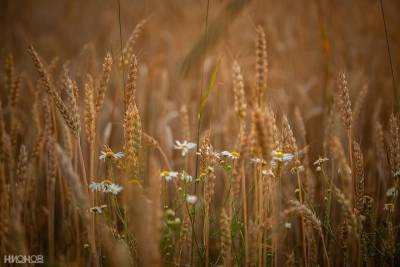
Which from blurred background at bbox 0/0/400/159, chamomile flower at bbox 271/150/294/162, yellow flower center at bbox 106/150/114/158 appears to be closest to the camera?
chamomile flower at bbox 271/150/294/162

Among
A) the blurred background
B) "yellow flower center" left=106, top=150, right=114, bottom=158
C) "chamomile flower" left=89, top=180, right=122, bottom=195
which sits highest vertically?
the blurred background

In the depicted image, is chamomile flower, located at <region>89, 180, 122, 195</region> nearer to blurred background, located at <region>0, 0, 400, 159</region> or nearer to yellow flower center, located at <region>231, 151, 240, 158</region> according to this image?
yellow flower center, located at <region>231, 151, 240, 158</region>

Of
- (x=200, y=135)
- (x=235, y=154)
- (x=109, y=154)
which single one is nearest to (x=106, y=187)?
(x=109, y=154)

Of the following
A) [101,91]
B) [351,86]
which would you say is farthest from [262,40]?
[351,86]

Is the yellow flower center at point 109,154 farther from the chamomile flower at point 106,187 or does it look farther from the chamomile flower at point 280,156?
the chamomile flower at point 280,156

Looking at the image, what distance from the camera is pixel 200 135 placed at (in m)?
2.21

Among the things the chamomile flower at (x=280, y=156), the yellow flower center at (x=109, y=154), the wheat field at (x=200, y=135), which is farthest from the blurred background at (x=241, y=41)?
the chamomile flower at (x=280, y=156)

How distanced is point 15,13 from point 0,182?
418cm

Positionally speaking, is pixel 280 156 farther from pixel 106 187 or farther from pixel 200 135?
pixel 200 135

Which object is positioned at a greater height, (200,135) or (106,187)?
(200,135)

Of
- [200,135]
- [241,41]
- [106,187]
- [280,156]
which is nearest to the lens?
[280,156]

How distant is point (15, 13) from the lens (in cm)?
449

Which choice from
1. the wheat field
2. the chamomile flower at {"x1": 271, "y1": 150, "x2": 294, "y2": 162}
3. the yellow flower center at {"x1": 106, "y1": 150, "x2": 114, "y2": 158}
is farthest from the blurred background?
the chamomile flower at {"x1": 271, "y1": 150, "x2": 294, "y2": 162}

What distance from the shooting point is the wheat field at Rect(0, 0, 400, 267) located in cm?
102
